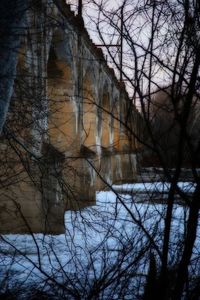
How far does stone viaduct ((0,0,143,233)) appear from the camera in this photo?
192 inches

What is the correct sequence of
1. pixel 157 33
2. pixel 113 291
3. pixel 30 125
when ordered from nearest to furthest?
pixel 157 33
pixel 113 291
pixel 30 125

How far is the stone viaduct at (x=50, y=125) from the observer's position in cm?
488

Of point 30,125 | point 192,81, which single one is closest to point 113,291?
point 192,81

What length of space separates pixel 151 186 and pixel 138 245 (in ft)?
1.53

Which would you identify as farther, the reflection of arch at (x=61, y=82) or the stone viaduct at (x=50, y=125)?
the reflection of arch at (x=61, y=82)

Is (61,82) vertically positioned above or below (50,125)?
above

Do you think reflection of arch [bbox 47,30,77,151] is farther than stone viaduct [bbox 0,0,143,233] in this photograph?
Yes

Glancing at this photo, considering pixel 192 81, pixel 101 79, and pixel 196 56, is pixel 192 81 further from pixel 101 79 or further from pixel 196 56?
pixel 101 79

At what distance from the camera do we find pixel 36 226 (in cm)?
880

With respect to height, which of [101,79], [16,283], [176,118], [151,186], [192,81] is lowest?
[16,283]

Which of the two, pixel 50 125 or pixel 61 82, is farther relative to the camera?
pixel 61 82

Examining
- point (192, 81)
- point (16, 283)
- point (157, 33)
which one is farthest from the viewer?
point (16, 283)

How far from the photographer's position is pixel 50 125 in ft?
35.7

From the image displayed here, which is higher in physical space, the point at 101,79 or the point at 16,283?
the point at 101,79
